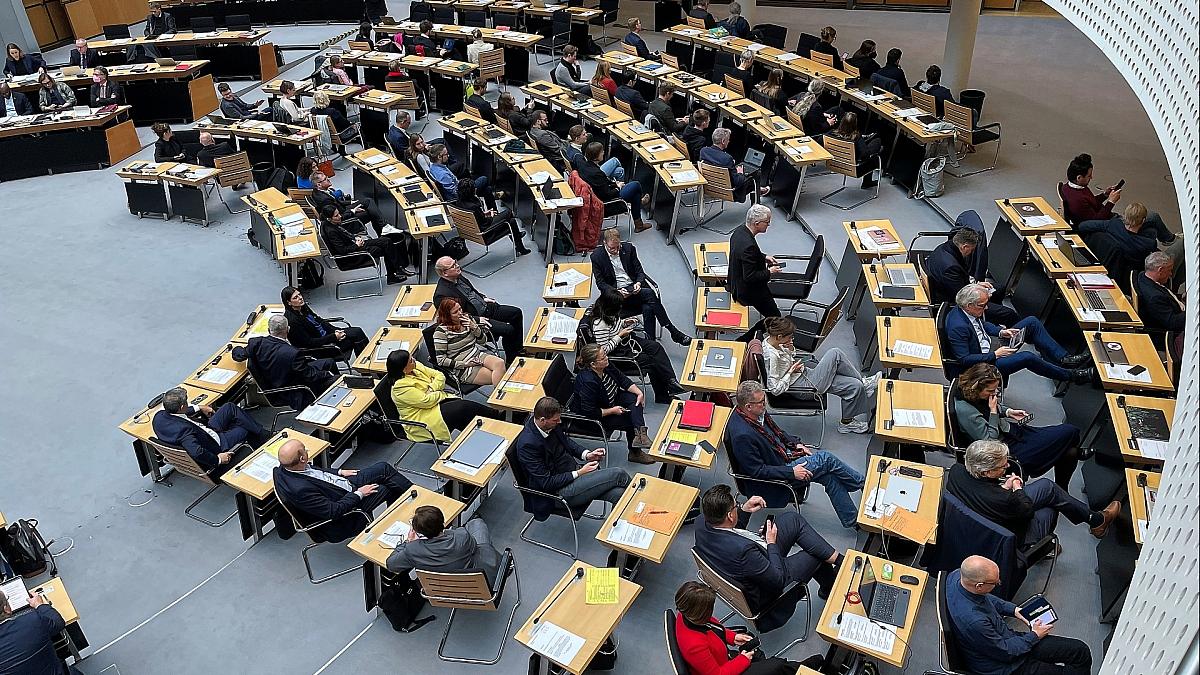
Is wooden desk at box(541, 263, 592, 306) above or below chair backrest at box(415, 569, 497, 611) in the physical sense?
above

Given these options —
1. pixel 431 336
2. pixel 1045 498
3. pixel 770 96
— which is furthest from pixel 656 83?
pixel 1045 498

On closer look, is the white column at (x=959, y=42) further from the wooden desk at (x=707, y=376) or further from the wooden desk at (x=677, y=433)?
the wooden desk at (x=677, y=433)

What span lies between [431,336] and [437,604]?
115 inches

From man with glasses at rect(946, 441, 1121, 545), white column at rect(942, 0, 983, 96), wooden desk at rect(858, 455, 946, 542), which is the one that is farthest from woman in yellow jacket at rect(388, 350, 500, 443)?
white column at rect(942, 0, 983, 96)

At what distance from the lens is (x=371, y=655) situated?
19.4 ft

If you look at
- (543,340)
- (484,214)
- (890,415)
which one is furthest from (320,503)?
(484,214)

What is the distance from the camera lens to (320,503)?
6.29 m

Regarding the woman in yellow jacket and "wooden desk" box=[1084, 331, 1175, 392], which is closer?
"wooden desk" box=[1084, 331, 1175, 392]

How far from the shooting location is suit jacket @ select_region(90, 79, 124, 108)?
14.9m

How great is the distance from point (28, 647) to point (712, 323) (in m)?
5.77

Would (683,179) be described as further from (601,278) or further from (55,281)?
(55,281)

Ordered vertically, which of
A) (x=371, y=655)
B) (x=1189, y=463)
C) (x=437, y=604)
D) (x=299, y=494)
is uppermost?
(x=1189, y=463)

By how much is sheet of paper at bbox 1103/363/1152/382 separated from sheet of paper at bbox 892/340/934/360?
136 centimetres

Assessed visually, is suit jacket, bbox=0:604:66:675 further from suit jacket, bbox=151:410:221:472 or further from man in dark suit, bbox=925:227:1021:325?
man in dark suit, bbox=925:227:1021:325
